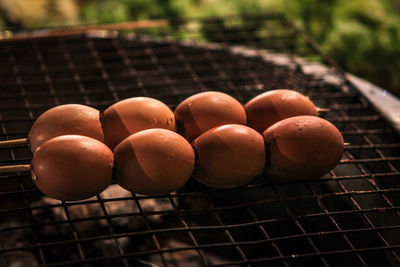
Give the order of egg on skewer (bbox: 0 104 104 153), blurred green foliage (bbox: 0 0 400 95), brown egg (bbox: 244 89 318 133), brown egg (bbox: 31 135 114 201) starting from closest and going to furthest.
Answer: brown egg (bbox: 31 135 114 201) → egg on skewer (bbox: 0 104 104 153) → brown egg (bbox: 244 89 318 133) → blurred green foliage (bbox: 0 0 400 95)

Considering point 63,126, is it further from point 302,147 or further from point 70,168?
point 302,147

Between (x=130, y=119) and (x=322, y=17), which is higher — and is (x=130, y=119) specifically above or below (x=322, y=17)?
above

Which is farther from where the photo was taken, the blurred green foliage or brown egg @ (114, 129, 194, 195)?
the blurred green foliage

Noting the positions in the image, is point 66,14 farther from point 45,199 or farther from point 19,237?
point 19,237

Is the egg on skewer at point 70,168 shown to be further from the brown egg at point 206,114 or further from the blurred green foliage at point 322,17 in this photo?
the blurred green foliage at point 322,17

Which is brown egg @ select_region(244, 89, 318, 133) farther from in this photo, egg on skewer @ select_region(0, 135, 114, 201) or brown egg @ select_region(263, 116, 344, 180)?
egg on skewer @ select_region(0, 135, 114, 201)

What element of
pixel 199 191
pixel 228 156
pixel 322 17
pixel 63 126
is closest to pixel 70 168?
pixel 63 126

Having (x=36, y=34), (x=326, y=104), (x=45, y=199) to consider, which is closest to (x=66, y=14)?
(x=36, y=34)

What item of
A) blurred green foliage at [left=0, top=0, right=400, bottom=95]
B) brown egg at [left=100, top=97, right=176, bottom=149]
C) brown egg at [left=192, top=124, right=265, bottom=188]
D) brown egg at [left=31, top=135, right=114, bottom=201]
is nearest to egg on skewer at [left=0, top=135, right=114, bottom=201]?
brown egg at [left=31, top=135, right=114, bottom=201]
